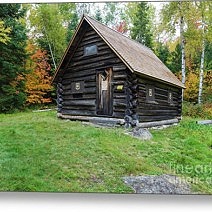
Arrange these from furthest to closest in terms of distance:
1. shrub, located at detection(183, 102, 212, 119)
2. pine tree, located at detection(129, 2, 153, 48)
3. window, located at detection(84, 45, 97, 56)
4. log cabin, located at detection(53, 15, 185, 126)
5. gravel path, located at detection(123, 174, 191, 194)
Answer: window, located at detection(84, 45, 97, 56), log cabin, located at detection(53, 15, 185, 126), pine tree, located at detection(129, 2, 153, 48), shrub, located at detection(183, 102, 212, 119), gravel path, located at detection(123, 174, 191, 194)

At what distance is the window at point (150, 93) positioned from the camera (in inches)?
184

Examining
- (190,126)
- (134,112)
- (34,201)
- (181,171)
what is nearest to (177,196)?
(181,171)

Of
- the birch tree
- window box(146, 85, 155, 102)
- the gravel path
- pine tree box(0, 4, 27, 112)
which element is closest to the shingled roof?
window box(146, 85, 155, 102)

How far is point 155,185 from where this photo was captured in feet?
13.6

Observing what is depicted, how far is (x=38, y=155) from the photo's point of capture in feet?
14.5

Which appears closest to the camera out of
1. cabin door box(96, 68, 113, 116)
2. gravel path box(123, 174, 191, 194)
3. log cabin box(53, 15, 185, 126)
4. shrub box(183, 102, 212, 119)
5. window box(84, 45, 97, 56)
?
gravel path box(123, 174, 191, 194)

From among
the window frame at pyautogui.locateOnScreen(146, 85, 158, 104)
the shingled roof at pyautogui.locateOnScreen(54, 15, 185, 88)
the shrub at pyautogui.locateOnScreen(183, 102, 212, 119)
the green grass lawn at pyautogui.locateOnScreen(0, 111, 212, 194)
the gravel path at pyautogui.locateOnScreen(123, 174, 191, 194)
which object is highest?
the shingled roof at pyautogui.locateOnScreen(54, 15, 185, 88)

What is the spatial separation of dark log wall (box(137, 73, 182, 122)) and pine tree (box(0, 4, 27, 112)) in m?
1.54

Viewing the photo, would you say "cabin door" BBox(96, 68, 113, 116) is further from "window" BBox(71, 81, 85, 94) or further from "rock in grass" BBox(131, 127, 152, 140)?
"rock in grass" BBox(131, 127, 152, 140)

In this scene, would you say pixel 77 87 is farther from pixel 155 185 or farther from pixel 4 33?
pixel 155 185

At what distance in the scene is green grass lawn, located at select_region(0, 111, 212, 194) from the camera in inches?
164

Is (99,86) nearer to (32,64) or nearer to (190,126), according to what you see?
(32,64)

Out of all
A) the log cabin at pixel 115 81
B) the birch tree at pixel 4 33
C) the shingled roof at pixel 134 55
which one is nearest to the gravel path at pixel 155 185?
the log cabin at pixel 115 81

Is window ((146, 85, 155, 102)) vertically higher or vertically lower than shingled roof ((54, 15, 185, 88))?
lower
